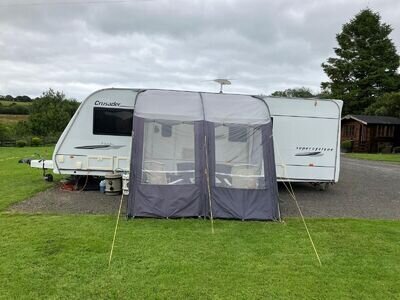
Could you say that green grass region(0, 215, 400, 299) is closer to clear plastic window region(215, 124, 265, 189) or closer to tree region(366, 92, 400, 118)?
clear plastic window region(215, 124, 265, 189)

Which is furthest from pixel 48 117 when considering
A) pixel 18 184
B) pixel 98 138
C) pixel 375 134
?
pixel 98 138

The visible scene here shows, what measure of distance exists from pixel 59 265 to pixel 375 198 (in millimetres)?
7395

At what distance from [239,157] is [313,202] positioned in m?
2.57

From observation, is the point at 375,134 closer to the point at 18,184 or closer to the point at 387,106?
the point at 387,106

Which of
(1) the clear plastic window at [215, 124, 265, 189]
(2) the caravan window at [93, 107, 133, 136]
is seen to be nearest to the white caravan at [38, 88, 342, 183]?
(2) the caravan window at [93, 107, 133, 136]

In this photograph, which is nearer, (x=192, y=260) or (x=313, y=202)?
(x=192, y=260)

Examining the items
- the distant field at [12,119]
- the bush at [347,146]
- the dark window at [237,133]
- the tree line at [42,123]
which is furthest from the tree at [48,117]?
the dark window at [237,133]

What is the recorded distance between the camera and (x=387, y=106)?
111 feet

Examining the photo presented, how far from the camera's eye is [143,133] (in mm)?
6820

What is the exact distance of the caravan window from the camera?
895 centimetres

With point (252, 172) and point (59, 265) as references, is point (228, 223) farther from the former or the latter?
point (59, 265)

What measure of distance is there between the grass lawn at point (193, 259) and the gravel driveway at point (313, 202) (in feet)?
2.39

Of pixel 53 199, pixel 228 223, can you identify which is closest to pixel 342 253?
pixel 228 223

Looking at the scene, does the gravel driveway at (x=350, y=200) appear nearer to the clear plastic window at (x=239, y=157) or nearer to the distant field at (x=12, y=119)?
the clear plastic window at (x=239, y=157)
